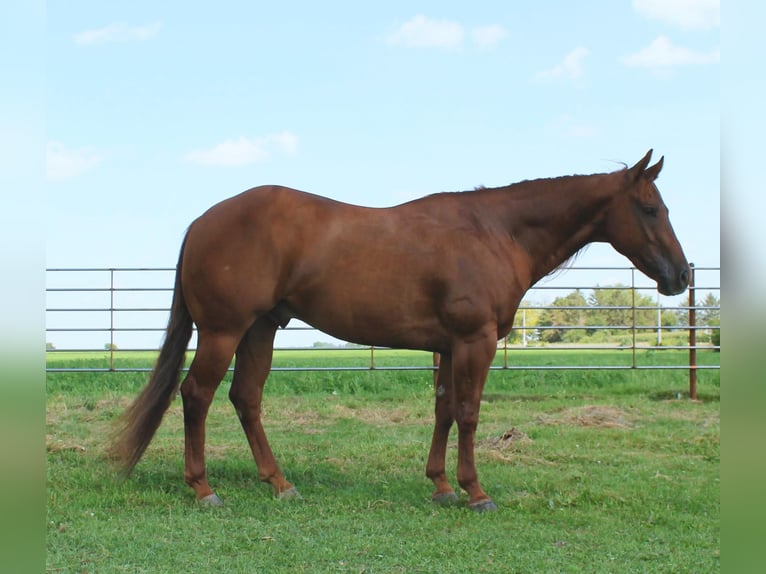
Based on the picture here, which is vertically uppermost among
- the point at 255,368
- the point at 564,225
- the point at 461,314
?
the point at 564,225

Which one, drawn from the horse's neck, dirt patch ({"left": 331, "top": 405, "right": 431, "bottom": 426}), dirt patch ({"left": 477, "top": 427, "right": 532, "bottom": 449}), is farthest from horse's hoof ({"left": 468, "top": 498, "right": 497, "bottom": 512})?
dirt patch ({"left": 331, "top": 405, "right": 431, "bottom": 426})

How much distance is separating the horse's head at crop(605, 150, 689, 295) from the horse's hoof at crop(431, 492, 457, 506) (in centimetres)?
210

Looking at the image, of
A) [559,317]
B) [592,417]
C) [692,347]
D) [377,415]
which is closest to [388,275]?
[377,415]

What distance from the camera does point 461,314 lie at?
4.78 metres

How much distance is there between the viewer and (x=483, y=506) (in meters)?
4.64

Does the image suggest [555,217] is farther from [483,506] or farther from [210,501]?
[210,501]

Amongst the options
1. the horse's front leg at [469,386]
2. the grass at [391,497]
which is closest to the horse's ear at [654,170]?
the horse's front leg at [469,386]

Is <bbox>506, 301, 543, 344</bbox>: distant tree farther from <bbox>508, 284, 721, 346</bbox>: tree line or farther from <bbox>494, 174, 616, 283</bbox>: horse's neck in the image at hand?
<bbox>494, 174, 616, 283</bbox>: horse's neck

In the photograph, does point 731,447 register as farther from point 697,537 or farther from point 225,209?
point 225,209

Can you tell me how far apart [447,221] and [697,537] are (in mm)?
2525

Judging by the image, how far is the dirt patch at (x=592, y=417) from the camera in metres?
7.99

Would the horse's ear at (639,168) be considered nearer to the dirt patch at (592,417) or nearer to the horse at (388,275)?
the horse at (388,275)

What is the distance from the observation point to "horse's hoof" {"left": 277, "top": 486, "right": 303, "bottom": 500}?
4.87 metres

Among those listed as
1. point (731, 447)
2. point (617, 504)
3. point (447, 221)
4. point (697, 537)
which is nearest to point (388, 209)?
point (447, 221)
